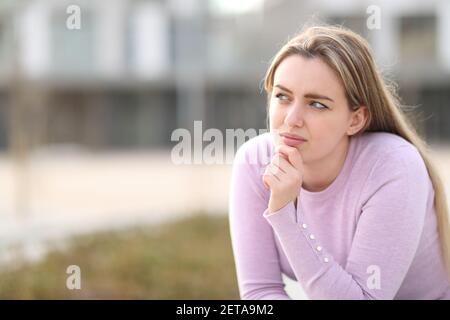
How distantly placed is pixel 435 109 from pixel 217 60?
7868mm

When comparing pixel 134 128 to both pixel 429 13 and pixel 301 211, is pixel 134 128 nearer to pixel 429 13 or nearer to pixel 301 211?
pixel 429 13

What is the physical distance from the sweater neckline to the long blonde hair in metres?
0.07

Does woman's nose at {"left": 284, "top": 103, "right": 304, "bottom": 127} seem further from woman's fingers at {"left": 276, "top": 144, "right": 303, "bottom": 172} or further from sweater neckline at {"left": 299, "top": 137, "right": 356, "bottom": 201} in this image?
sweater neckline at {"left": 299, "top": 137, "right": 356, "bottom": 201}

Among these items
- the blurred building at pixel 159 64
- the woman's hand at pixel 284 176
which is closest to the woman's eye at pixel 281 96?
the woman's hand at pixel 284 176

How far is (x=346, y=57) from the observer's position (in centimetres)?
180

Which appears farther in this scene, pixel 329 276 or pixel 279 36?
pixel 279 36

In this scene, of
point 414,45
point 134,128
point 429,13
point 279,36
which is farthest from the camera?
point 134,128

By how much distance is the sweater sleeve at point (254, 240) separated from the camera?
2037mm

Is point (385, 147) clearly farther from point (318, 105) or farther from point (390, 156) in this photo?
point (318, 105)

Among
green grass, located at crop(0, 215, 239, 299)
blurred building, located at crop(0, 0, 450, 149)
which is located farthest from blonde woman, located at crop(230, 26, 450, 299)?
blurred building, located at crop(0, 0, 450, 149)

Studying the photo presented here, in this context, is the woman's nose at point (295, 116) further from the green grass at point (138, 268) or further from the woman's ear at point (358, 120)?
the green grass at point (138, 268)

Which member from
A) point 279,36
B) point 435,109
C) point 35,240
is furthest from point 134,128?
point 35,240

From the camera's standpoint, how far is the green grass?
172 inches

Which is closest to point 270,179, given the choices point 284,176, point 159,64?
point 284,176
